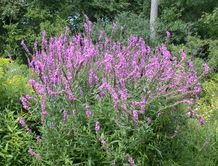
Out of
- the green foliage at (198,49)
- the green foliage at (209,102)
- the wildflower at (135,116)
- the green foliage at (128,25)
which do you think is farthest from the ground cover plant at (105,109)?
the green foliage at (128,25)

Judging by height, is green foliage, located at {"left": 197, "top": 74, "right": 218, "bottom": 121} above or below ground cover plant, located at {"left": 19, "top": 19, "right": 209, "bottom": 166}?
below

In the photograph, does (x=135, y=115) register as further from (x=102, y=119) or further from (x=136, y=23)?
(x=136, y=23)

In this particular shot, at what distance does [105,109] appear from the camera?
11.3 feet

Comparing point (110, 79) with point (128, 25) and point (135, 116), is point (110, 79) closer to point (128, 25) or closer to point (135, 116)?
point (135, 116)

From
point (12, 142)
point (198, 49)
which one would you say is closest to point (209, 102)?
point (198, 49)

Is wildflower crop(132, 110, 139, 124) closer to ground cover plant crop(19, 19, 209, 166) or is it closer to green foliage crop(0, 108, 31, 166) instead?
ground cover plant crop(19, 19, 209, 166)

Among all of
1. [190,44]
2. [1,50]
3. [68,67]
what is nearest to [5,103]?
[68,67]

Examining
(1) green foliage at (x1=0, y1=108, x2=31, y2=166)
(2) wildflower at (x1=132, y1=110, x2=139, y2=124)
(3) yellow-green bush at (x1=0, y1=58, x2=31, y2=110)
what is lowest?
(1) green foliage at (x1=0, y1=108, x2=31, y2=166)

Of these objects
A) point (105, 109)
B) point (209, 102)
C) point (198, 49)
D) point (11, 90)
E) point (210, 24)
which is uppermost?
point (105, 109)

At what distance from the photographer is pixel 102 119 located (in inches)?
139

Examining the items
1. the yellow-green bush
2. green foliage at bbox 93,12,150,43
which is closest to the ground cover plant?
the yellow-green bush

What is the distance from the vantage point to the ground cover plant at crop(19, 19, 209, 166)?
333 centimetres

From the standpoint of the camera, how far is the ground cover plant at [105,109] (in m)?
3.33

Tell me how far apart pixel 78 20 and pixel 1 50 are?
197 centimetres
